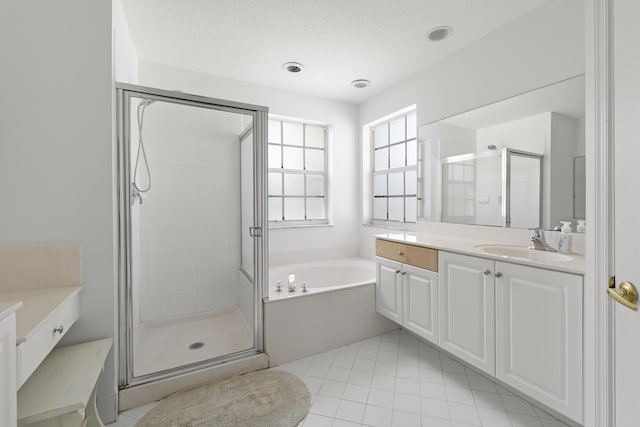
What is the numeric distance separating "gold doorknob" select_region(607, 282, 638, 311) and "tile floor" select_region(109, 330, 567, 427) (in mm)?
1111

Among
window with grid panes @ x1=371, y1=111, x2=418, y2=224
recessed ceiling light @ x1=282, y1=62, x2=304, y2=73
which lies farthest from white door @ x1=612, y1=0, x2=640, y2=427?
recessed ceiling light @ x1=282, y1=62, x2=304, y2=73

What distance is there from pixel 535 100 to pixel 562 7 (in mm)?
525

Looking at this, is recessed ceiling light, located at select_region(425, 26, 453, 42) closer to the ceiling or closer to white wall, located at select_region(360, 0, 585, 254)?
the ceiling

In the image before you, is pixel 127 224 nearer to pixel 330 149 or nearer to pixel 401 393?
pixel 401 393

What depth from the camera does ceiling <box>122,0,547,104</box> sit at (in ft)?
5.83

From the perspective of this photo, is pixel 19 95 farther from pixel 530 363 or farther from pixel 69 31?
pixel 530 363

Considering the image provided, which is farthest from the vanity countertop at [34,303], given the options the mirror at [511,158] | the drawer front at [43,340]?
the mirror at [511,158]

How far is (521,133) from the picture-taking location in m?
1.89

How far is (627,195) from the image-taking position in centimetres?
75

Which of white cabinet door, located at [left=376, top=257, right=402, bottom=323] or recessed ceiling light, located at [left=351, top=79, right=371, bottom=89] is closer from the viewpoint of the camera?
white cabinet door, located at [left=376, top=257, right=402, bottom=323]

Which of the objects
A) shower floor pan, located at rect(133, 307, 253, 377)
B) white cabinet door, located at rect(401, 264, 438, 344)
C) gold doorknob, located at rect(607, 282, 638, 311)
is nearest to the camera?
gold doorknob, located at rect(607, 282, 638, 311)

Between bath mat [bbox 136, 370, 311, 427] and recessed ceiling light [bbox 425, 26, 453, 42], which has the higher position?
recessed ceiling light [bbox 425, 26, 453, 42]

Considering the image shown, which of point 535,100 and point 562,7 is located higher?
point 562,7

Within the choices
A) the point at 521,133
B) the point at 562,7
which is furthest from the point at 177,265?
the point at 562,7
